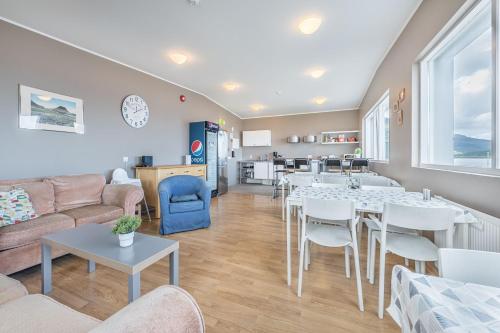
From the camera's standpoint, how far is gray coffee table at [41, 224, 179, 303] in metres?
1.22

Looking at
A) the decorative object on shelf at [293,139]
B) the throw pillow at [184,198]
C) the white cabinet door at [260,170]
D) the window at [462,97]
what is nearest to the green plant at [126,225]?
the throw pillow at [184,198]

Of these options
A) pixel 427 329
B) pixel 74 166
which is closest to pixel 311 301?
pixel 427 329

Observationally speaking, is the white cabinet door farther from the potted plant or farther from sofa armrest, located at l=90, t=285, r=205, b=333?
sofa armrest, located at l=90, t=285, r=205, b=333

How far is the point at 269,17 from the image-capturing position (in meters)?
2.37

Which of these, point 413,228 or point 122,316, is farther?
point 413,228

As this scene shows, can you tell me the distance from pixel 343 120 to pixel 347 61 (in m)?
3.91

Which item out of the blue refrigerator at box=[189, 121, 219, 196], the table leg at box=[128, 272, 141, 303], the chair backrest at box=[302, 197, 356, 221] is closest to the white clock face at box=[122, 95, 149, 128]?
the blue refrigerator at box=[189, 121, 219, 196]

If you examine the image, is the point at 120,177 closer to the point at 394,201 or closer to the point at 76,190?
the point at 76,190

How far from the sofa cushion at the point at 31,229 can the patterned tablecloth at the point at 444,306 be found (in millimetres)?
2809

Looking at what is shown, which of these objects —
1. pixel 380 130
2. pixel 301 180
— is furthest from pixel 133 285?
pixel 380 130

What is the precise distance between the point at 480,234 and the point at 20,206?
12.9 ft

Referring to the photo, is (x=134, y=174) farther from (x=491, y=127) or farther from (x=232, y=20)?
(x=491, y=127)

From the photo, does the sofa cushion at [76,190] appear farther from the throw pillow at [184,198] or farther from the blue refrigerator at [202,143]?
the blue refrigerator at [202,143]

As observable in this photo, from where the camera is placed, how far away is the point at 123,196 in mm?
2656
